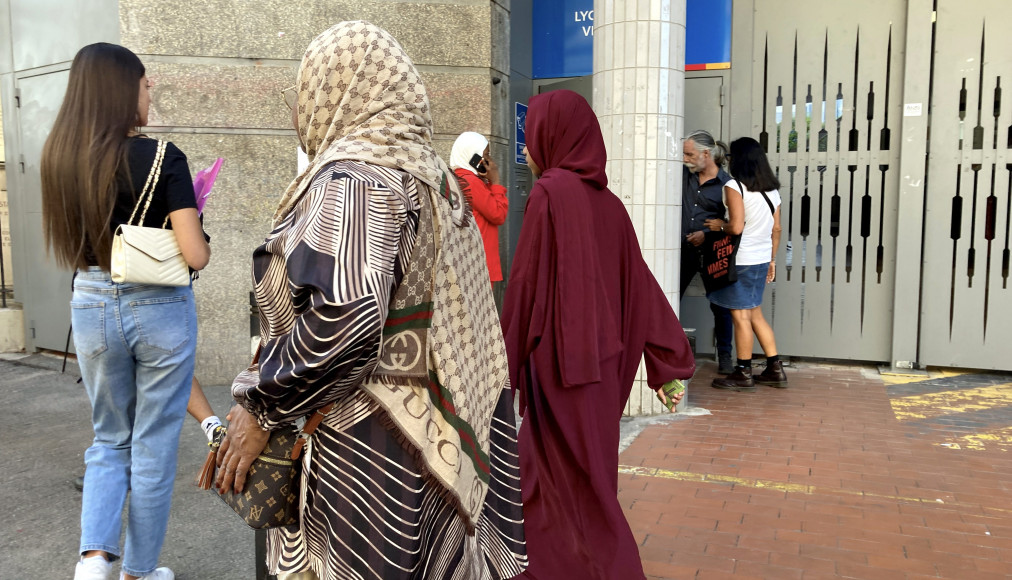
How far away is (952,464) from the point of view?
493cm

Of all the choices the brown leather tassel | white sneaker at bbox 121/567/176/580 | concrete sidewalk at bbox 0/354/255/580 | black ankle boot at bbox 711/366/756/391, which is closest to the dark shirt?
black ankle boot at bbox 711/366/756/391

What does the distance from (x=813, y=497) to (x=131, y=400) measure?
338cm

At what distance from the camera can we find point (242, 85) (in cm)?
651

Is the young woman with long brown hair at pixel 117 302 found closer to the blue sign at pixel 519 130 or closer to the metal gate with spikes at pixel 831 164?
the blue sign at pixel 519 130

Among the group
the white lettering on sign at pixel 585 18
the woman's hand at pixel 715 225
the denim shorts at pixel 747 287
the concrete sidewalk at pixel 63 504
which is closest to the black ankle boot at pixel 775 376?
the denim shorts at pixel 747 287

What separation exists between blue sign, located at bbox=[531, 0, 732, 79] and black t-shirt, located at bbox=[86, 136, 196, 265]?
500 cm

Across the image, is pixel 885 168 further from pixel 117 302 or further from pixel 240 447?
pixel 240 447

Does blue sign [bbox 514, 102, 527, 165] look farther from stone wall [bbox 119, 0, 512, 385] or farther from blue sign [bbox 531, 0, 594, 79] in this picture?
stone wall [bbox 119, 0, 512, 385]

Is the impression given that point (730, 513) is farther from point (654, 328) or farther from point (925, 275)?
point (925, 275)

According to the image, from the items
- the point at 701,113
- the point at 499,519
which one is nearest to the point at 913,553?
the point at 499,519

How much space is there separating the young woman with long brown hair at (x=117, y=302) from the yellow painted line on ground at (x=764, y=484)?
2691 millimetres

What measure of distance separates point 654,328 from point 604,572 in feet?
3.24

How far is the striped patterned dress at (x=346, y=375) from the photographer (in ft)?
5.47

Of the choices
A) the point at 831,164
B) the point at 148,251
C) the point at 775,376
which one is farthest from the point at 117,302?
the point at 831,164
